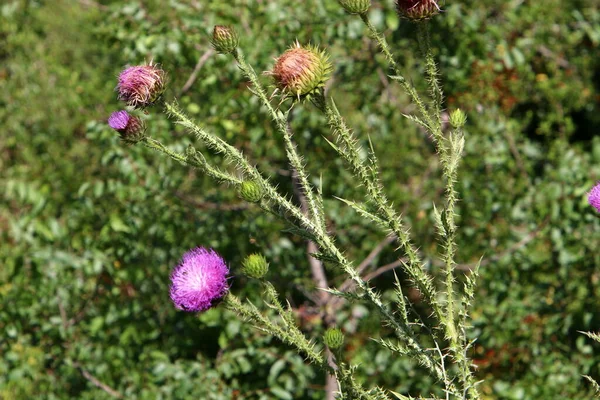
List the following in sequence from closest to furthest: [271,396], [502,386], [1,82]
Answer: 1. [502,386]
2. [271,396]
3. [1,82]

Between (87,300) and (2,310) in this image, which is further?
(87,300)

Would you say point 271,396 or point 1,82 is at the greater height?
point 271,396

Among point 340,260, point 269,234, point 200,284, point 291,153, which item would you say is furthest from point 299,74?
point 269,234

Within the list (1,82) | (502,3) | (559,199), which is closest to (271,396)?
(559,199)

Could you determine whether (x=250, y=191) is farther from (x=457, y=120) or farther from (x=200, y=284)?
(x=457, y=120)

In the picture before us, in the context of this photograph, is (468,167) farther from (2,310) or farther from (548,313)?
(2,310)

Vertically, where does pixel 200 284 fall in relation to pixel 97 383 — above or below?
above

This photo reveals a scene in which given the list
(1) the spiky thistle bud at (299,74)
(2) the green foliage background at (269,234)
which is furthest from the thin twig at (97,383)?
(1) the spiky thistle bud at (299,74)
